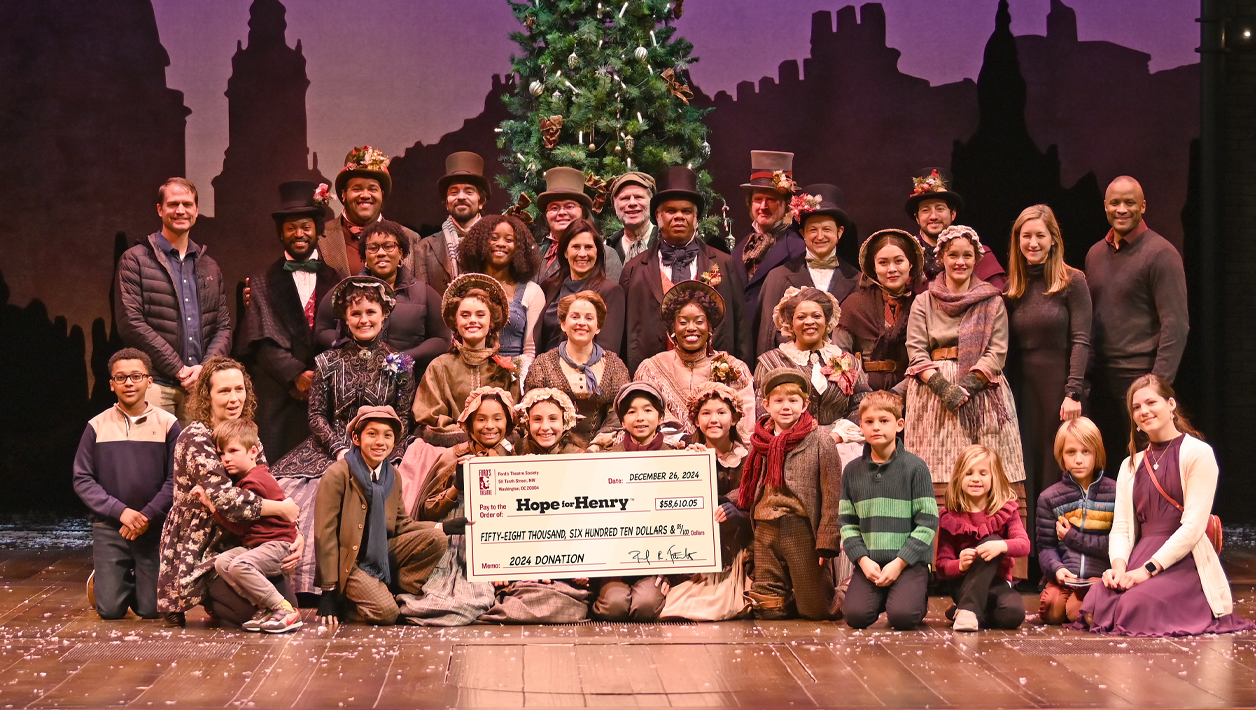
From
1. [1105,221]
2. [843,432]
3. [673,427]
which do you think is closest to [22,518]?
[673,427]

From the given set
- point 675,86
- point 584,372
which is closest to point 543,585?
point 584,372

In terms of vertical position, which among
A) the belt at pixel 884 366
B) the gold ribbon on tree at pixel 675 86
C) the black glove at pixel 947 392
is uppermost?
the gold ribbon on tree at pixel 675 86

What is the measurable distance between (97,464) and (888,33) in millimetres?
6275

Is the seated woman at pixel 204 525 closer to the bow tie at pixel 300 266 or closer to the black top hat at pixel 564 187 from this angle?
the bow tie at pixel 300 266

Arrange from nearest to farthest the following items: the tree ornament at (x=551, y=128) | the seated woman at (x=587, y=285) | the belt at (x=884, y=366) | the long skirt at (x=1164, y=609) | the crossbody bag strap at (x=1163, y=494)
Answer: the long skirt at (x=1164, y=609) < the crossbody bag strap at (x=1163, y=494) < the belt at (x=884, y=366) < the seated woman at (x=587, y=285) < the tree ornament at (x=551, y=128)

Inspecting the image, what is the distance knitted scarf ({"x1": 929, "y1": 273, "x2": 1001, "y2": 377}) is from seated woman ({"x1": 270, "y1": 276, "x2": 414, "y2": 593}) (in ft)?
8.98

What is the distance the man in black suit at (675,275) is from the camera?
6.74 metres

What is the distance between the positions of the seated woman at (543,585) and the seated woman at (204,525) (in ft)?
3.16

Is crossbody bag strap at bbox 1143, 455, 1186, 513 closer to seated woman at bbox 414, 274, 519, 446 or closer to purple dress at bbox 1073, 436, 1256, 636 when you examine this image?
purple dress at bbox 1073, 436, 1256, 636

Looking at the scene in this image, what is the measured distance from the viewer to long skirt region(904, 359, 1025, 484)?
6055 millimetres

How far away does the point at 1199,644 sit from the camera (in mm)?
4871

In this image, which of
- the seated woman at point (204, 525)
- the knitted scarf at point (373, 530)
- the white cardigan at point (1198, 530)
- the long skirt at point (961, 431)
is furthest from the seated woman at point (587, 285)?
the white cardigan at point (1198, 530)

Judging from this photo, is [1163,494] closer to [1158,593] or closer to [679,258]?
[1158,593]

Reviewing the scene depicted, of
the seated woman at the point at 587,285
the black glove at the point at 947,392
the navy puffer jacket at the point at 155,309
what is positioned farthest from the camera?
the seated woman at the point at 587,285
